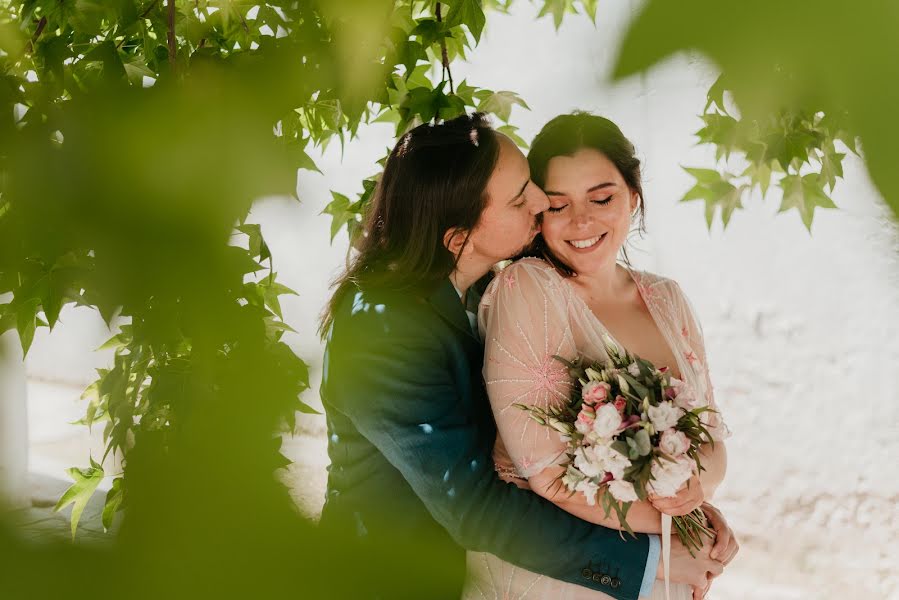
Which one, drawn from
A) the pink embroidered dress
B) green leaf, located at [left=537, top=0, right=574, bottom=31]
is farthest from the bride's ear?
green leaf, located at [left=537, top=0, right=574, bottom=31]

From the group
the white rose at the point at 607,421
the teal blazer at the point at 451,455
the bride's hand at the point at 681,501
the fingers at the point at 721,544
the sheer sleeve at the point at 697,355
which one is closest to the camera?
the teal blazer at the point at 451,455

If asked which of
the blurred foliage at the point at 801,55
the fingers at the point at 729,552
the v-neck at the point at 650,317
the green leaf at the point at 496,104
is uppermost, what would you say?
the green leaf at the point at 496,104

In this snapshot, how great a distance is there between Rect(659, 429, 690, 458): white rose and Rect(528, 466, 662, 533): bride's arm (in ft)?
0.50

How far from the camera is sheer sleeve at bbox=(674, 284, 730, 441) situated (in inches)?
68.5

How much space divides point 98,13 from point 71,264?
40 cm

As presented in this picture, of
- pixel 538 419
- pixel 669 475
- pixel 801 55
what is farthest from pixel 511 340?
pixel 801 55

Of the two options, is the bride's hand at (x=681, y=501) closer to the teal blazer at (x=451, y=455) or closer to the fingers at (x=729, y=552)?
the teal blazer at (x=451, y=455)

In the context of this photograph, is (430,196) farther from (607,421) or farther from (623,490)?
(623,490)

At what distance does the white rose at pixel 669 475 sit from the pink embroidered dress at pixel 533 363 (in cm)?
18

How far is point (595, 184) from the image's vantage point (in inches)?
67.7

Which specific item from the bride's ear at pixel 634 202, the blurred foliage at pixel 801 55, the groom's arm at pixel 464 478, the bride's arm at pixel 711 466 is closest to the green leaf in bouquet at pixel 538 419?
the groom's arm at pixel 464 478

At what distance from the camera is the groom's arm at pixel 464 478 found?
133 centimetres

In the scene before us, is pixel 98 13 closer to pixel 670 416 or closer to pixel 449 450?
pixel 449 450

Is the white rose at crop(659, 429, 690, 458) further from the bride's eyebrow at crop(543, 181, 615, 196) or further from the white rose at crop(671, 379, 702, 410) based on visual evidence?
the bride's eyebrow at crop(543, 181, 615, 196)
